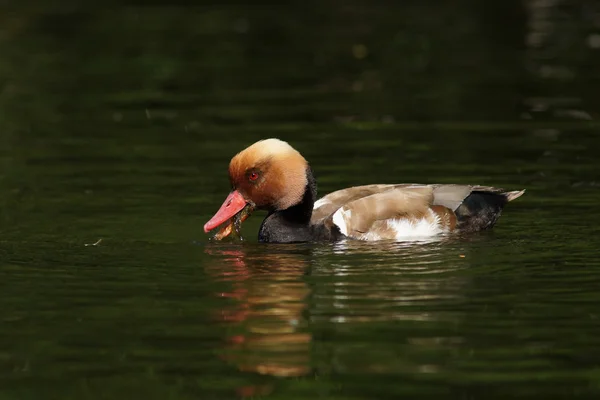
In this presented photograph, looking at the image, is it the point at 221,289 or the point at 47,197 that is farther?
the point at 47,197

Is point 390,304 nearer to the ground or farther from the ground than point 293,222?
farther from the ground

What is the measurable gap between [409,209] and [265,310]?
281 centimetres

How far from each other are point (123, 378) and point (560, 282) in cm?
348

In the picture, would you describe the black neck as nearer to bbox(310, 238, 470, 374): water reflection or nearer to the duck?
the duck

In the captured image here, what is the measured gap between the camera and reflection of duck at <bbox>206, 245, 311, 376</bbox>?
8648 millimetres

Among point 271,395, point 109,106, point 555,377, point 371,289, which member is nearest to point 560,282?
point 371,289

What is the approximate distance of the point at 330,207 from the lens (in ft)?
41.0

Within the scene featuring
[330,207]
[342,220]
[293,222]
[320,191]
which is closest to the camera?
[342,220]

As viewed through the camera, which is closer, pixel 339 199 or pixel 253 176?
pixel 253 176

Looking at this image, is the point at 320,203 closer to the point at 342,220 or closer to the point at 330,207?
the point at 330,207

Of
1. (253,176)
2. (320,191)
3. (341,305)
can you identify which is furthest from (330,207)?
(341,305)

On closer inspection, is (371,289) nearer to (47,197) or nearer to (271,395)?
(271,395)

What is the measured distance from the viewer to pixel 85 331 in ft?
30.7

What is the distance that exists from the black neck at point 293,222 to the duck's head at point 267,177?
0.14 ft
